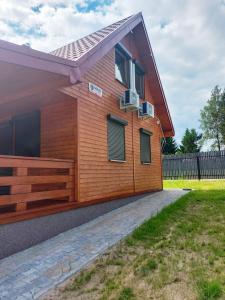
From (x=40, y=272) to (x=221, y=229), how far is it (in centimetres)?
327

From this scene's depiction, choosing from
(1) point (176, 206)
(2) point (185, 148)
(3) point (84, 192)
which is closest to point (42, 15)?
(3) point (84, 192)

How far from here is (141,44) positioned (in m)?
9.78

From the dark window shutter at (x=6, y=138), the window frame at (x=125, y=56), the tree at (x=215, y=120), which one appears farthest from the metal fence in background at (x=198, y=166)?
the tree at (x=215, y=120)

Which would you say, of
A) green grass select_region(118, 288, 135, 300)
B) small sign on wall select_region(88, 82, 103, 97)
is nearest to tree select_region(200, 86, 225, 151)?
small sign on wall select_region(88, 82, 103, 97)

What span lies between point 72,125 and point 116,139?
2.14 meters

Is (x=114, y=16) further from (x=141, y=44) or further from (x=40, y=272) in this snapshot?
(x=40, y=272)

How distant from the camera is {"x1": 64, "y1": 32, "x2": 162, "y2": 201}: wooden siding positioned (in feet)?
19.2

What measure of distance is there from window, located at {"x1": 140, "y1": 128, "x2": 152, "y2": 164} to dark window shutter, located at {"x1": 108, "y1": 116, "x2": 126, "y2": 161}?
1.69 m

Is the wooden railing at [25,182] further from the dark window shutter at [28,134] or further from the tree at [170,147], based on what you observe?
the tree at [170,147]

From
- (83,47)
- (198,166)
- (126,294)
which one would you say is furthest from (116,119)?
(198,166)

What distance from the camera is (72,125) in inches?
227

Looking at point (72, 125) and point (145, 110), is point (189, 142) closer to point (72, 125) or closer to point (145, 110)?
point (145, 110)

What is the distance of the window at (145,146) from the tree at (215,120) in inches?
1001

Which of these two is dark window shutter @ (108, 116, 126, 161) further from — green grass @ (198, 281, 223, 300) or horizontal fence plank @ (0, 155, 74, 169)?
green grass @ (198, 281, 223, 300)
